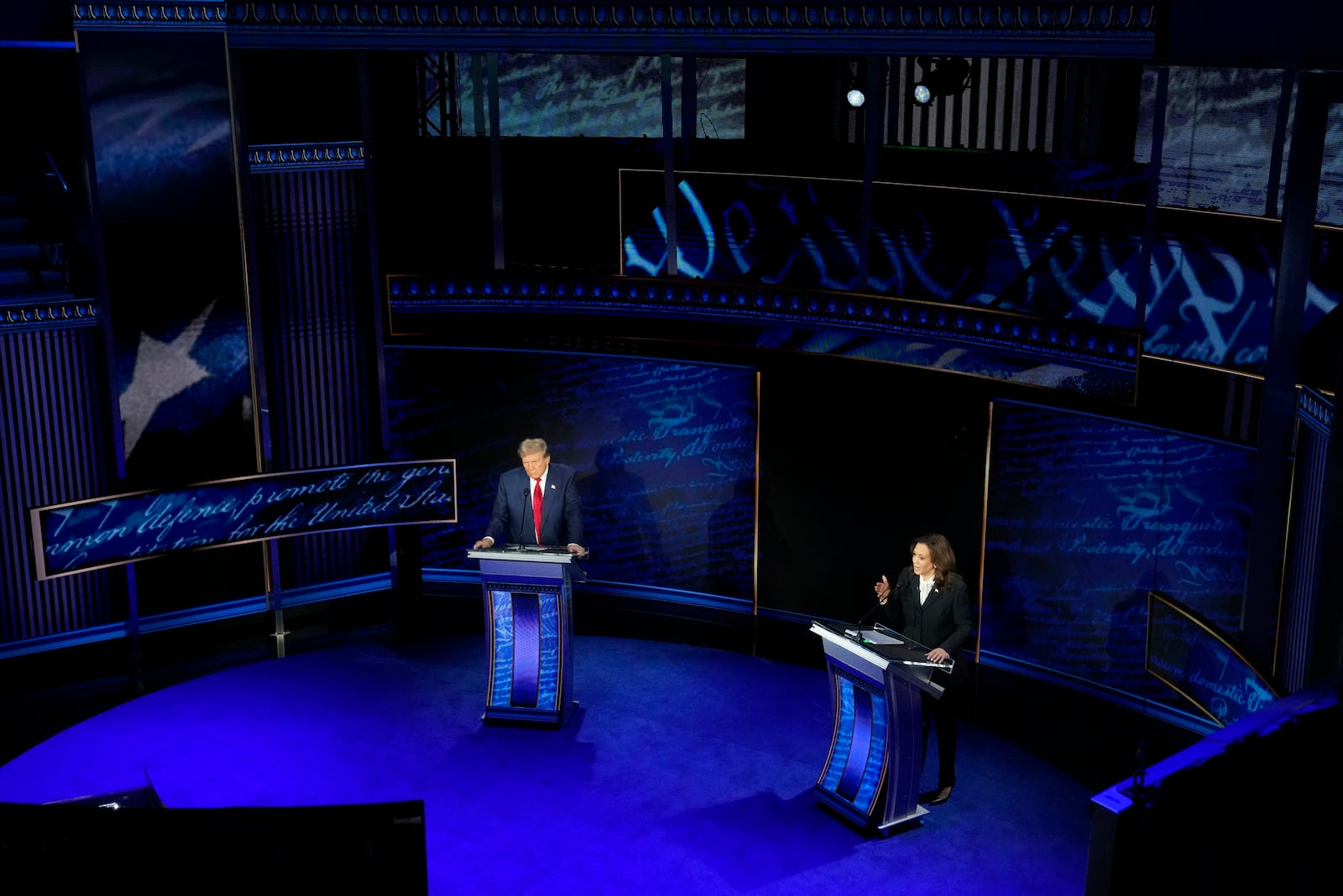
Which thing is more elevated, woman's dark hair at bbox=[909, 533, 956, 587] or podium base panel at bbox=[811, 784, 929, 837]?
woman's dark hair at bbox=[909, 533, 956, 587]

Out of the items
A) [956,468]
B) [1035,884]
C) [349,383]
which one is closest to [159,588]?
[349,383]

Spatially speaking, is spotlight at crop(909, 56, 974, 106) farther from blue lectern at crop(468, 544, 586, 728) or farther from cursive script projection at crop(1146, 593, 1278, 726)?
blue lectern at crop(468, 544, 586, 728)

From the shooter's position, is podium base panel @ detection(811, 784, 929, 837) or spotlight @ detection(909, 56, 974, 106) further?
spotlight @ detection(909, 56, 974, 106)

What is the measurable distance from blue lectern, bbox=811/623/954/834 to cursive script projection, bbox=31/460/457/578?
11.3 ft

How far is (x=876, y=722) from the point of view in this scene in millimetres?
6754

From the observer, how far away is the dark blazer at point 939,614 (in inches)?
267

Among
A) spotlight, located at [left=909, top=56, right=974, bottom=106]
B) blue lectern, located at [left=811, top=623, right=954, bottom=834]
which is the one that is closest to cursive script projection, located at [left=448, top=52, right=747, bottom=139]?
spotlight, located at [left=909, top=56, right=974, bottom=106]

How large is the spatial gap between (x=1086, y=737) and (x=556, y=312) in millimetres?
4201

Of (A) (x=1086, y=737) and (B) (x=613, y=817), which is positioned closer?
(B) (x=613, y=817)

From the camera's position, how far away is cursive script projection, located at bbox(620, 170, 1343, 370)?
6410 mm

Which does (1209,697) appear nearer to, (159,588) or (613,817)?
(613,817)

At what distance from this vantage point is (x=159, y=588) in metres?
8.89

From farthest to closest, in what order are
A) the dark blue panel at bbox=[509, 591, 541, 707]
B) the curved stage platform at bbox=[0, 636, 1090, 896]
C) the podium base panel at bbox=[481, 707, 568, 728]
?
the podium base panel at bbox=[481, 707, 568, 728], the dark blue panel at bbox=[509, 591, 541, 707], the curved stage platform at bbox=[0, 636, 1090, 896]

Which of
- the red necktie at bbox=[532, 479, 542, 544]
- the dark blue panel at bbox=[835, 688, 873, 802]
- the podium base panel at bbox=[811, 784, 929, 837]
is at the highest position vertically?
the red necktie at bbox=[532, 479, 542, 544]
